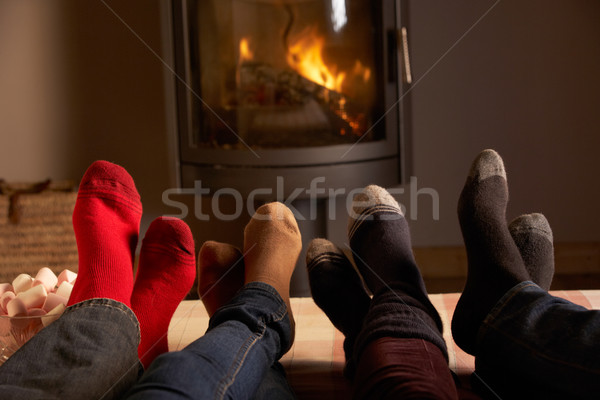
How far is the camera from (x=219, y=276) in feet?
3.34

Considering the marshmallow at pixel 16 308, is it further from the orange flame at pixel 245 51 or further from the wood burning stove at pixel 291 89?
the orange flame at pixel 245 51

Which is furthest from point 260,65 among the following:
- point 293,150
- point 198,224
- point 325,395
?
→ point 325,395

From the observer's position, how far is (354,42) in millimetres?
1489

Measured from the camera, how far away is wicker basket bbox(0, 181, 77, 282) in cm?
170

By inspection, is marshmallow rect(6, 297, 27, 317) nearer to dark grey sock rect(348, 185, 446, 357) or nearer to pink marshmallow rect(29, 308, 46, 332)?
pink marshmallow rect(29, 308, 46, 332)

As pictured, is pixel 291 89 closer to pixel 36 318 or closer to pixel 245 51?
pixel 245 51

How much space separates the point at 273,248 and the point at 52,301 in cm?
36

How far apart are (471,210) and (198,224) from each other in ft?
3.76

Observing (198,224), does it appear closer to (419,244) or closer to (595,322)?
(419,244)

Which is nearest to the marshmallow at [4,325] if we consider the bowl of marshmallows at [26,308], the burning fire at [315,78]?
the bowl of marshmallows at [26,308]

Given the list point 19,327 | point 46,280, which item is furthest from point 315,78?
point 19,327

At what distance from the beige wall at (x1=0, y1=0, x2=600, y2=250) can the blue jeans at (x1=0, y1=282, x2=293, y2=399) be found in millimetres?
1121

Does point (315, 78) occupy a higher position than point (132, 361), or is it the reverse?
point (315, 78)

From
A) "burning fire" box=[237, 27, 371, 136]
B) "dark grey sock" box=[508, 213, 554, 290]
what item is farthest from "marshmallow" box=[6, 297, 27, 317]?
"burning fire" box=[237, 27, 371, 136]
